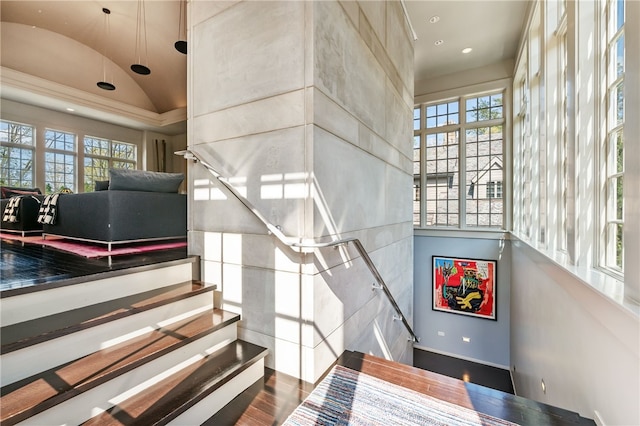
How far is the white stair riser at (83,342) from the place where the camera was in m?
1.27

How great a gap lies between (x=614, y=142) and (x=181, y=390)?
9.70 ft

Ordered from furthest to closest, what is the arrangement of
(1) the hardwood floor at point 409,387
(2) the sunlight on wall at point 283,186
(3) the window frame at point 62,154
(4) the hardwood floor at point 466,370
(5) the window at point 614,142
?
(3) the window frame at point 62,154 < (4) the hardwood floor at point 466,370 < (2) the sunlight on wall at point 283,186 < (5) the window at point 614,142 < (1) the hardwood floor at point 409,387

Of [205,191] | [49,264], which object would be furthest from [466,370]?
[49,264]

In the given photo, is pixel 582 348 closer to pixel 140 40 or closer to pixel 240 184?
pixel 240 184

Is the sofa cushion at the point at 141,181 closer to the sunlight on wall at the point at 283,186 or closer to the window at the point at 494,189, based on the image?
the sunlight on wall at the point at 283,186

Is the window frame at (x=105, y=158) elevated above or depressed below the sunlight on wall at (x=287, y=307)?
above

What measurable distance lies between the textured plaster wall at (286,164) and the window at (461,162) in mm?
4574

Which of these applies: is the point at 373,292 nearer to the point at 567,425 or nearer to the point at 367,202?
the point at 367,202

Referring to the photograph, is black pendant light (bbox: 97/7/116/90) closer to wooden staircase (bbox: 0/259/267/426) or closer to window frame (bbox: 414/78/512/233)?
wooden staircase (bbox: 0/259/267/426)

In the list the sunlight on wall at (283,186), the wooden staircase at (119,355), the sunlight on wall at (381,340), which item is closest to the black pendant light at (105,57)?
the wooden staircase at (119,355)

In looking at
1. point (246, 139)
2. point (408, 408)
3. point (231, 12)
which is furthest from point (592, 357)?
point (231, 12)

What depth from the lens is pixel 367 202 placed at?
2777 millimetres

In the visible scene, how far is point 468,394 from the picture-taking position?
1788 millimetres

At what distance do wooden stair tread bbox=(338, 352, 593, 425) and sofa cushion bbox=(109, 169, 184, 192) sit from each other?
2.64 m
